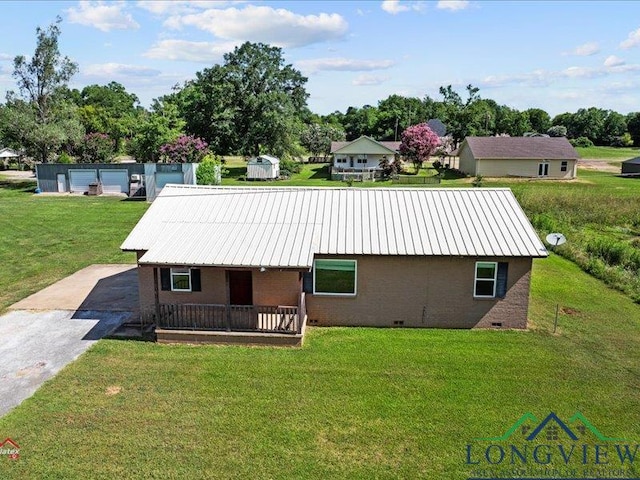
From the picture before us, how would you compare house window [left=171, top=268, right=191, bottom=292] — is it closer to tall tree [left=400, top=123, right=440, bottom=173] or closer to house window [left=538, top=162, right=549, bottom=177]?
tall tree [left=400, top=123, right=440, bottom=173]

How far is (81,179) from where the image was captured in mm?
45375

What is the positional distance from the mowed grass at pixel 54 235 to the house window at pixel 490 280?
52.5 feet

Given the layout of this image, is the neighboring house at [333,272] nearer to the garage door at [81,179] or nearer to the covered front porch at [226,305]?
the covered front porch at [226,305]

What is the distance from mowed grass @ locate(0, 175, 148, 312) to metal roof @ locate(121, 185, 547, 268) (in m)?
7.20

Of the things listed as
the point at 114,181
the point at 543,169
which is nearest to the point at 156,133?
the point at 114,181

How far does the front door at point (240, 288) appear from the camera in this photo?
631 inches

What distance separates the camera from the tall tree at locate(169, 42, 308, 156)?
193 feet

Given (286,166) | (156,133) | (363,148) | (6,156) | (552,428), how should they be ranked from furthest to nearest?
(6,156), (363,148), (286,166), (156,133), (552,428)

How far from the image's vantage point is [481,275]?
52.1ft

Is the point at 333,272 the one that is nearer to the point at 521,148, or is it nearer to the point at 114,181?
the point at 114,181

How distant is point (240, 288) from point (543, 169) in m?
48.2

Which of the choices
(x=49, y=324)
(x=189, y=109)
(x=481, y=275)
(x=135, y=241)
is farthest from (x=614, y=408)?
(x=189, y=109)

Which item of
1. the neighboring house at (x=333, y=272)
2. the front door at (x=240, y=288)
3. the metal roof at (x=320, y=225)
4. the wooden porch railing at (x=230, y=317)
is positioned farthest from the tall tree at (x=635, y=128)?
the front door at (x=240, y=288)

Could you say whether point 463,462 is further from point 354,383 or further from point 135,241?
point 135,241
